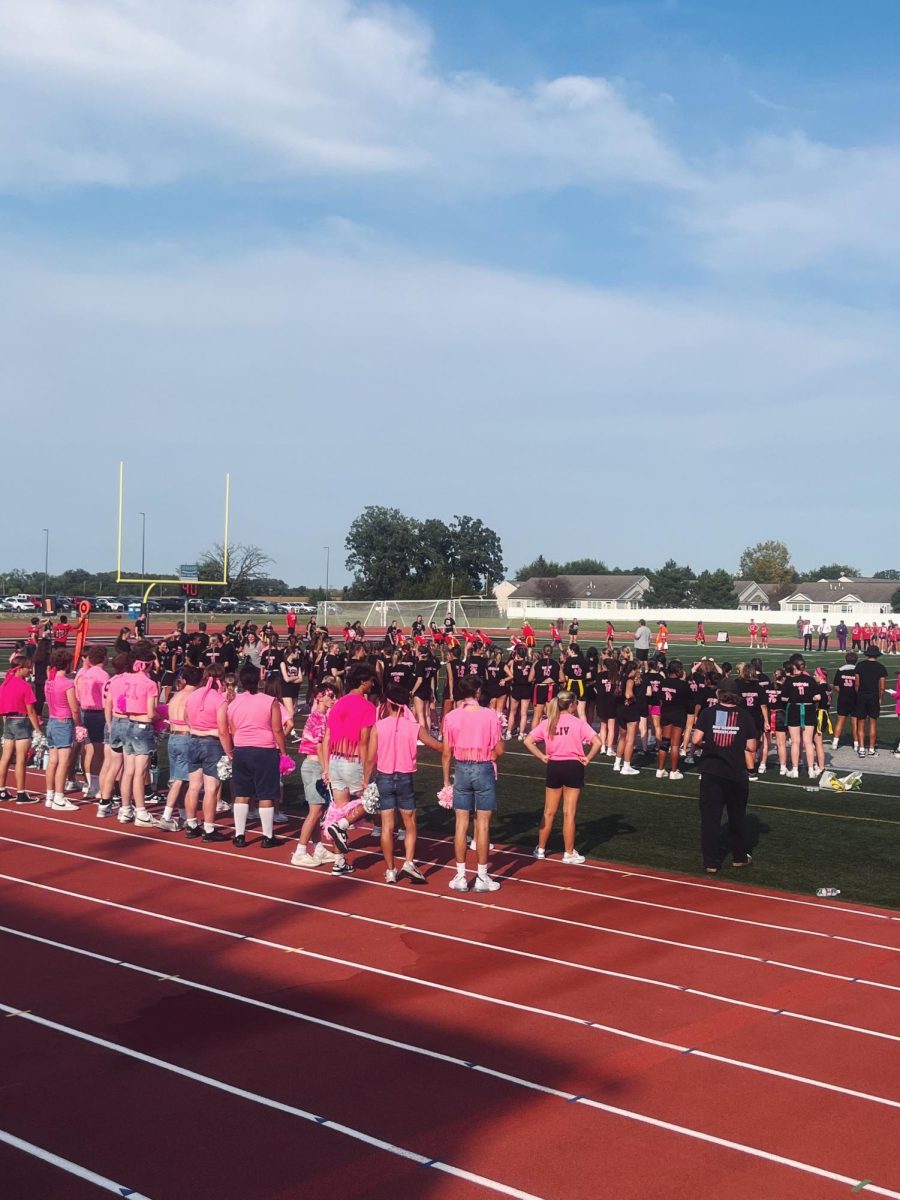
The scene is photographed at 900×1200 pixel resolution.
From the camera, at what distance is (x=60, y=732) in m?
14.2

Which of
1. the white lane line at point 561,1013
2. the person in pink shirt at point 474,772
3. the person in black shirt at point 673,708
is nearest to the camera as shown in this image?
the white lane line at point 561,1013

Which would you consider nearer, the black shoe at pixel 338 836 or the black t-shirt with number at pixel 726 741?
the black shoe at pixel 338 836

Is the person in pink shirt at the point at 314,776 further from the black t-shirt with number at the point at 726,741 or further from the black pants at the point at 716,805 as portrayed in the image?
the black t-shirt with number at the point at 726,741

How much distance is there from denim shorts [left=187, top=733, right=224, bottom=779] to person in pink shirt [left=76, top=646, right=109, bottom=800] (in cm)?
204

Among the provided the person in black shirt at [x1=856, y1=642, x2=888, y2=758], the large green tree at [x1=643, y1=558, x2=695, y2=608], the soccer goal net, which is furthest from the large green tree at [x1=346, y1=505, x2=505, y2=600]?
the person in black shirt at [x1=856, y1=642, x2=888, y2=758]

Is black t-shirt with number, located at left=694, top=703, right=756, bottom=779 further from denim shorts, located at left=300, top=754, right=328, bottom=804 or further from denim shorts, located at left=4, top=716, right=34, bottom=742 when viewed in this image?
denim shorts, located at left=4, top=716, right=34, bottom=742

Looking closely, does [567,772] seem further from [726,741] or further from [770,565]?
[770,565]

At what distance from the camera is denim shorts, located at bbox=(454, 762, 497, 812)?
418 inches

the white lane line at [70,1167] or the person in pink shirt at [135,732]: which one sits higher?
the person in pink shirt at [135,732]

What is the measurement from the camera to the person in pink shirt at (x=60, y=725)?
14.0m

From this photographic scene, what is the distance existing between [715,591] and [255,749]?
359 feet

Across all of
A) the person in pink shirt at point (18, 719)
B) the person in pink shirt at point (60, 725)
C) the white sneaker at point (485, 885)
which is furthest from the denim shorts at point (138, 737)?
the white sneaker at point (485, 885)

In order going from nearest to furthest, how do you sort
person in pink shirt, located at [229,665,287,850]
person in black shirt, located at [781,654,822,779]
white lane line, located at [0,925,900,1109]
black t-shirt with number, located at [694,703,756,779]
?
white lane line, located at [0,925,900,1109], black t-shirt with number, located at [694,703,756,779], person in pink shirt, located at [229,665,287,850], person in black shirt, located at [781,654,822,779]

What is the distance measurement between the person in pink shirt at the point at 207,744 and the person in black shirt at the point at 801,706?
799cm
